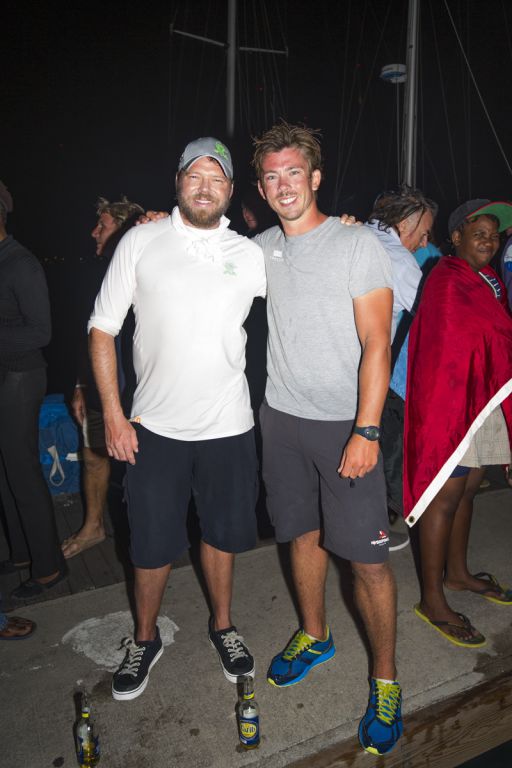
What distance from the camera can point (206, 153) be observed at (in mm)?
2312

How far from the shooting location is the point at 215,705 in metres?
2.27

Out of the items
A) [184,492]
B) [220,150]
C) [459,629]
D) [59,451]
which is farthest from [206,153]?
[59,451]

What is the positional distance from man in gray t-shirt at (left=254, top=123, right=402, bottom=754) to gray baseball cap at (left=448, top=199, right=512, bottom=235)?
1226 millimetres

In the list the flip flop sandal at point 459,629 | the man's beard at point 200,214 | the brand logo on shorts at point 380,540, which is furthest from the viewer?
the flip flop sandal at point 459,629

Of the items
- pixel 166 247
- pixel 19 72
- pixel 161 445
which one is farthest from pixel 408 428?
pixel 19 72

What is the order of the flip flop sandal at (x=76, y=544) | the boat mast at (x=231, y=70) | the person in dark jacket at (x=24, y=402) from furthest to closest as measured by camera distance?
the boat mast at (x=231, y=70), the flip flop sandal at (x=76, y=544), the person in dark jacket at (x=24, y=402)

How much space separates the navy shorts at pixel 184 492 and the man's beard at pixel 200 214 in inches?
35.3

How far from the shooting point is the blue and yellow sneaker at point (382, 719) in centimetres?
209

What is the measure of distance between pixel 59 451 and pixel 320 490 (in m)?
2.79

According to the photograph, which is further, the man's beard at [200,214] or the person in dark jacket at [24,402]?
the person in dark jacket at [24,402]

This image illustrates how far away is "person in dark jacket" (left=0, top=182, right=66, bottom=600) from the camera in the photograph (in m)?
2.87

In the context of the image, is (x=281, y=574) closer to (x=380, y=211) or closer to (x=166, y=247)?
(x=166, y=247)

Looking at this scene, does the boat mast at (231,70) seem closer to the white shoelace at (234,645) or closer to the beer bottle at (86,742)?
the white shoelace at (234,645)

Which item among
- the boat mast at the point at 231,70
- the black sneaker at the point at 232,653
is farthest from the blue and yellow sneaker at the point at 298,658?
the boat mast at the point at 231,70
